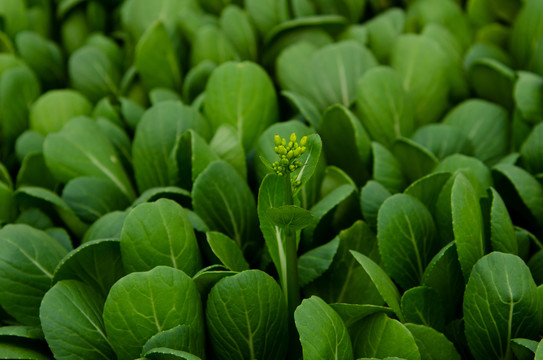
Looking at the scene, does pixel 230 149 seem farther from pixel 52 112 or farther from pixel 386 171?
pixel 52 112

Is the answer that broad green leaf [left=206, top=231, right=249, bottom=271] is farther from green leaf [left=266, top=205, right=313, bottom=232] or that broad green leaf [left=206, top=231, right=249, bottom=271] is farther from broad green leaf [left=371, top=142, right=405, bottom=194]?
broad green leaf [left=371, top=142, right=405, bottom=194]

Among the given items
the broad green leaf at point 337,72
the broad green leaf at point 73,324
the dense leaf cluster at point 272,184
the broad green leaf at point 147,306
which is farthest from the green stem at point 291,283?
the broad green leaf at point 337,72

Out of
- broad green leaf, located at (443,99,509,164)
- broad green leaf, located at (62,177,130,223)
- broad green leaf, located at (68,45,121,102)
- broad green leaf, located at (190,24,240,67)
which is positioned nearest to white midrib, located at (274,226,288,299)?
broad green leaf, located at (62,177,130,223)

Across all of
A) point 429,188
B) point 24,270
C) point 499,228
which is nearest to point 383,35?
point 429,188

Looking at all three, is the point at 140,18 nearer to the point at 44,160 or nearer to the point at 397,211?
the point at 44,160

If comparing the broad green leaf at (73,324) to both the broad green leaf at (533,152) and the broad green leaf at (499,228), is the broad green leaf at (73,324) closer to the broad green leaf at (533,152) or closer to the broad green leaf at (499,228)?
the broad green leaf at (499,228)

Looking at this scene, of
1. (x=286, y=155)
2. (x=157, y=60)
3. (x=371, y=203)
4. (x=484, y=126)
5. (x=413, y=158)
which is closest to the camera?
(x=286, y=155)

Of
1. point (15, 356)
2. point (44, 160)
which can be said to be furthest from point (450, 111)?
point (15, 356)
